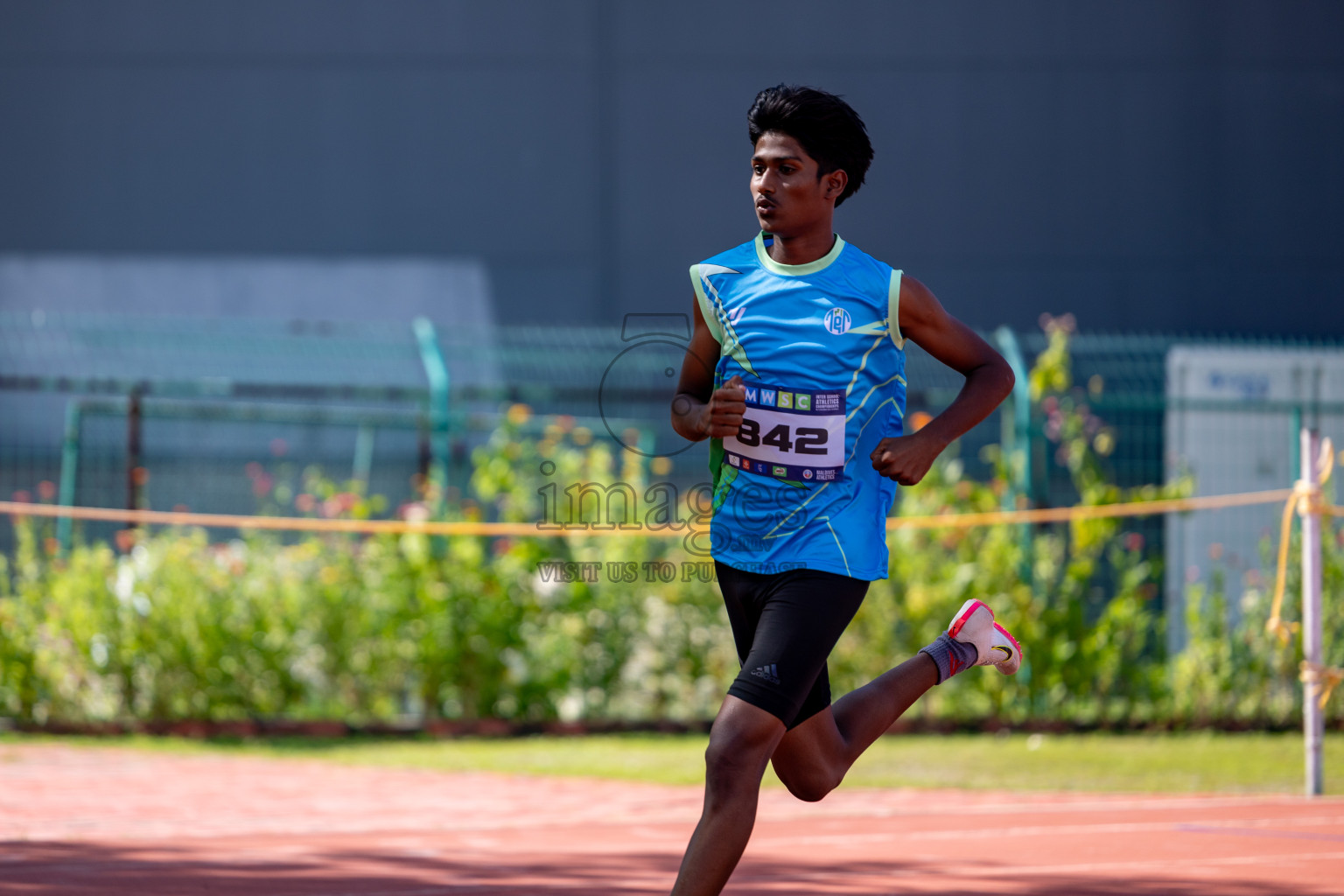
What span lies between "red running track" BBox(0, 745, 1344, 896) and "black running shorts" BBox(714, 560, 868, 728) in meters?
1.51

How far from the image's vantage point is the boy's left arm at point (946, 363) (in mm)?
3707

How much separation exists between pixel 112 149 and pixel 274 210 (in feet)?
6.06

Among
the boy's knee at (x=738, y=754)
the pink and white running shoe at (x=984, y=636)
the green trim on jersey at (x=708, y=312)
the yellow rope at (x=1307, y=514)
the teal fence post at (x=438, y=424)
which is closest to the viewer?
the boy's knee at (x=738, y=754)

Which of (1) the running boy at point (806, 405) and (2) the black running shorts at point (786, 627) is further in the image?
(1) the running boy at point (806, 405)

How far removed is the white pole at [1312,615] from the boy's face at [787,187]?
4499mm

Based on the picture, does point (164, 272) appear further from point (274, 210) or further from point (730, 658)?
point (730, 658)

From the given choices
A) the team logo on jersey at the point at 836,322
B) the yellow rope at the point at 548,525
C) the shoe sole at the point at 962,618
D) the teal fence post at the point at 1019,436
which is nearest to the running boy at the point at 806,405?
the team logo on jersey at the point at 836,322

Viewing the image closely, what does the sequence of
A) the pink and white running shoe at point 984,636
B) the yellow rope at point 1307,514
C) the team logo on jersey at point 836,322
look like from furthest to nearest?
the yellow rope at point 1307,514
the pink and white running shoe at point 984,636
the team logo on jersey at point 836,322

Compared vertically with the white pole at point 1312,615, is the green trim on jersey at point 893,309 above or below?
above

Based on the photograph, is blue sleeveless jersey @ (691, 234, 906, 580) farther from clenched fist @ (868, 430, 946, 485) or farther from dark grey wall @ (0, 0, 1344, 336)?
dark grey wall @ (0, 0, 1344, 336)

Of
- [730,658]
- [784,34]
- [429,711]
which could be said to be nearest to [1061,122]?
[784,34]

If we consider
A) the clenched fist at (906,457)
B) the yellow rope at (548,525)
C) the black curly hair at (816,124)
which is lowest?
the yellow rope at (548,525)

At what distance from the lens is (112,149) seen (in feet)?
53.8

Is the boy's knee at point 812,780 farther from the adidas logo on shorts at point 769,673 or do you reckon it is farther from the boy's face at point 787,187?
the boy's face at point 787,187
